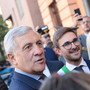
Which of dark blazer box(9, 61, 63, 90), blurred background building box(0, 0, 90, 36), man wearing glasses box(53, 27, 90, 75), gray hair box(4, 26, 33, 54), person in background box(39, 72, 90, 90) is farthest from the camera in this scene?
blurred background building box(0, 0, 90, 36)

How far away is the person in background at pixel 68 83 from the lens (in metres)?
0.76

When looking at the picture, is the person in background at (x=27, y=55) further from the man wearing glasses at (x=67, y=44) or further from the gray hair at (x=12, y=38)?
the man wearing glasses at (x=67, y=44)

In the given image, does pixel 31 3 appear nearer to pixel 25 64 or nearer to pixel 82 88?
pixel 25 64

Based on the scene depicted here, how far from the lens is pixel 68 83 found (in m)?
0.77

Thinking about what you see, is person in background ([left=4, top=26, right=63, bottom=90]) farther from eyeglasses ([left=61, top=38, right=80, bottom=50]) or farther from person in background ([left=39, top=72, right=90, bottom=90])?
person in background ([left=39, top=72, right=90, bottom=90])

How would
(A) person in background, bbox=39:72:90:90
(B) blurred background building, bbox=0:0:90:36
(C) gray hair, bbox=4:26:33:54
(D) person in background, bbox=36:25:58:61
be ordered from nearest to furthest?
(A) person in background, bbox=39:72:90:90 → (C) gray hair, bbox=4:26:33:54 → (D) person in background, bbox=36:25:58:61 → (B) blurred background building, bbox=0:0:90:36

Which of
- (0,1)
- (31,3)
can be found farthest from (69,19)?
(0,1)

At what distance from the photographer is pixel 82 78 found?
30.6 inches

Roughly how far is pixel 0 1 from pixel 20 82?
20.5 metres

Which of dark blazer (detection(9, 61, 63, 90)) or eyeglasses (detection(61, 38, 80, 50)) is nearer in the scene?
dark blazer (detection(9, 61, 63, 90))

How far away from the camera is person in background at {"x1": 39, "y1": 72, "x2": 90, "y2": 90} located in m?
0.76

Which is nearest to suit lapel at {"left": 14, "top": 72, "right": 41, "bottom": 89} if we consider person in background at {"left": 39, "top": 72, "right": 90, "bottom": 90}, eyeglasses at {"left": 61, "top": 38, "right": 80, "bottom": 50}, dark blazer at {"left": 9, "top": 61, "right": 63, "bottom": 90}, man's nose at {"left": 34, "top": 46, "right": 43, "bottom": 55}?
dark blazer at {"left": 9, "top": 61, "right": 63, "bottom": 90}

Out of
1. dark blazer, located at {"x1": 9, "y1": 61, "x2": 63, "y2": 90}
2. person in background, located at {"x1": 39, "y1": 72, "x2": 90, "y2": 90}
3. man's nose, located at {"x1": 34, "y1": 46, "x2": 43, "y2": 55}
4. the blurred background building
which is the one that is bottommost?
dark blazer, located at {"x1": 9, "y1": 61, "x2": 63, "y2": 90}

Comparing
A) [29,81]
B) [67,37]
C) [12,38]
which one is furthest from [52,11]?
[29,81]
